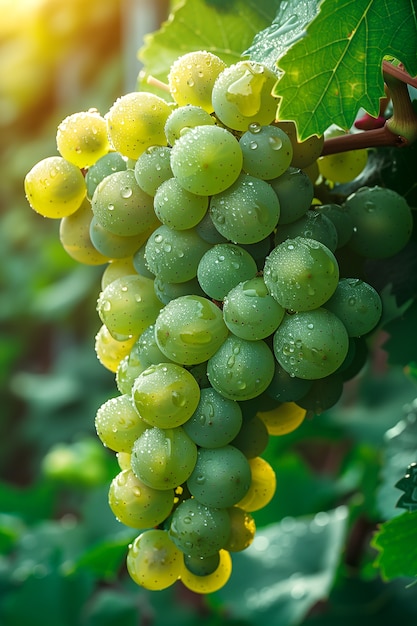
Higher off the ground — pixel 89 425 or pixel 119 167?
pixel 119 167

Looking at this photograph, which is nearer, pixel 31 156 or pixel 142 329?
pixel 142 329

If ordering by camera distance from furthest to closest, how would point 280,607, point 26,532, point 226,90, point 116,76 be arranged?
point 116,76 < point 26,532 < point 280,607 < point 226,90

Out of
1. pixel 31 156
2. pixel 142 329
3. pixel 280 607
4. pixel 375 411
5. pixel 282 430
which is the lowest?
pixel 280 607

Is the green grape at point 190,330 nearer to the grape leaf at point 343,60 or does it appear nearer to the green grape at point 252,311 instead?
the green grape at point 252,311

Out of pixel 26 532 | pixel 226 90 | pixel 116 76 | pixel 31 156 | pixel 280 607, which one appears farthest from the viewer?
pixel 31 156

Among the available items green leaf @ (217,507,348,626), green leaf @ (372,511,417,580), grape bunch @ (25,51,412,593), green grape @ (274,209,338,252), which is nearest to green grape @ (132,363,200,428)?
grape bunch @ (25,51,412,593)

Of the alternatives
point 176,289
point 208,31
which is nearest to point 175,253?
point 176,289

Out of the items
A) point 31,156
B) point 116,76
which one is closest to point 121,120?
point 116,76

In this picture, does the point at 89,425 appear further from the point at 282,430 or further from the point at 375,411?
the point at 282,430
